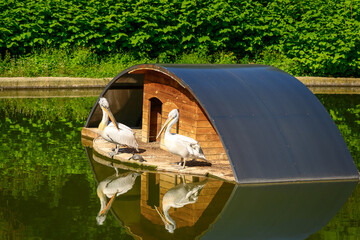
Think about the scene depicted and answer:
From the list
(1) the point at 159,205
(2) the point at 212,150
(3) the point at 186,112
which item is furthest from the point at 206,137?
(1) the point at 159,205

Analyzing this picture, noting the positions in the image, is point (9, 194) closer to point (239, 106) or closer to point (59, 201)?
point (59, 201)

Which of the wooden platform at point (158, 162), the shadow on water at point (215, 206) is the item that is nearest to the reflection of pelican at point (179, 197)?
the shadow on water at point (215, 206)

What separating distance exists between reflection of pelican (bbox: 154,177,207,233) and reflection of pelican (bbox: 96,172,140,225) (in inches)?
25.0

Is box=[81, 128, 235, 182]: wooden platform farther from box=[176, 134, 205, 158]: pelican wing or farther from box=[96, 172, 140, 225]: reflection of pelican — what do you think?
box=[96, 172, 140, 225]: reflection of pelican

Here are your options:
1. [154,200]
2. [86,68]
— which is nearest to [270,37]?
[86,68]

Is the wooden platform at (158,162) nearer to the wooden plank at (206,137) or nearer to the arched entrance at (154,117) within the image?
the arched entrance at (154,117)

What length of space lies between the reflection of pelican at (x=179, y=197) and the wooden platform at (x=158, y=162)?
24cm

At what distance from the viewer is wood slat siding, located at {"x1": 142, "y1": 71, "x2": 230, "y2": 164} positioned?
11062 millimetres

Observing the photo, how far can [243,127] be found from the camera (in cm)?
1009

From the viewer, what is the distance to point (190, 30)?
80.2 ft

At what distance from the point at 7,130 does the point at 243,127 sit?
19.9 feet

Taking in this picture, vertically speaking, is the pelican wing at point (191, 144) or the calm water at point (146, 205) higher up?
the pelican wing at point (191, 144)

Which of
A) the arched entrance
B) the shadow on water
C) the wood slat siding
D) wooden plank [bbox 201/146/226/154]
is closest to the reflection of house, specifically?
the shadow on water

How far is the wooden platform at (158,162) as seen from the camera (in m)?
10.3
